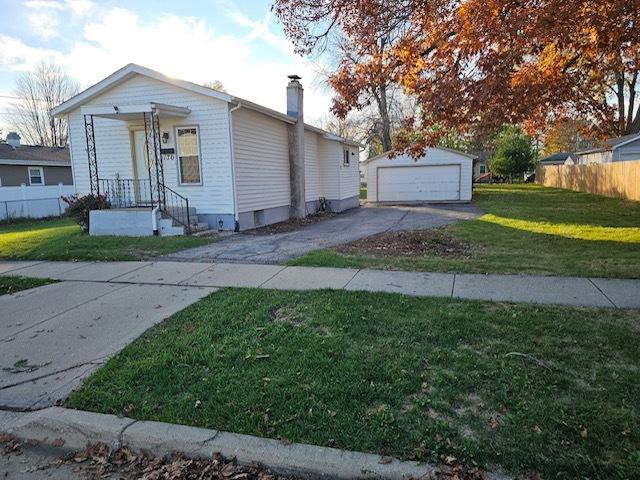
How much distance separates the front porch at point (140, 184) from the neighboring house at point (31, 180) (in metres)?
12.4

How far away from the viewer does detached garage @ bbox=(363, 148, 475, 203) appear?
24406 mm

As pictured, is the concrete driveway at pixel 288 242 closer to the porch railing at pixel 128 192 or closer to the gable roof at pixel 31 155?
the porch railing at pixel 128 192

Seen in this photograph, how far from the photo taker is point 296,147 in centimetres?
1645

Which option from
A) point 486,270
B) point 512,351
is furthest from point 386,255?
point 512,351

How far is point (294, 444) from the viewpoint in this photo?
281 centimetres

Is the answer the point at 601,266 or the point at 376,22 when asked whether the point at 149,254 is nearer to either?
the point at 376,22

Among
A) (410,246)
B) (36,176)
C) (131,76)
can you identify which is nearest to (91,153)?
(131,76)

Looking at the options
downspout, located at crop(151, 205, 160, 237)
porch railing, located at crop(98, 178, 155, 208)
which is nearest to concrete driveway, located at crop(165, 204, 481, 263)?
downspout, located at crop(151, 205, 160, 237)

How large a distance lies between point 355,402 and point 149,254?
7073 millimetres

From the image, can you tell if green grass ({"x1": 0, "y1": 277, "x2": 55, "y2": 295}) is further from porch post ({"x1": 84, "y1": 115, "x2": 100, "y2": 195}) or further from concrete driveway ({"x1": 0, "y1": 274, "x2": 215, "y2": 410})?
porch post ({"x1": 84, "y1": 115, "x2": 100, "y2": 195})

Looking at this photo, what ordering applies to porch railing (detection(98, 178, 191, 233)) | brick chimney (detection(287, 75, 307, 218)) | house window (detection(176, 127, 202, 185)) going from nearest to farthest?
house window (detection(176, 127, 202, 185)) < porch railing (detection(98, 178, 191, 233)) < brick chimney (detection(287, 75, 307, 218))

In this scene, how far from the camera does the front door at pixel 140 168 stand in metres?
13.5

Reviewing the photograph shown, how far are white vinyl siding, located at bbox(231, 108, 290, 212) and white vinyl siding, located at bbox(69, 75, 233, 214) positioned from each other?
0.41m

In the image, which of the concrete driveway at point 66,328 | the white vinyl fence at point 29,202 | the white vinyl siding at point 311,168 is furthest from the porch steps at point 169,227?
the white vinyl fence at point 29,202
